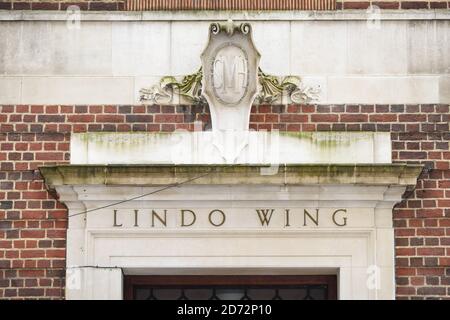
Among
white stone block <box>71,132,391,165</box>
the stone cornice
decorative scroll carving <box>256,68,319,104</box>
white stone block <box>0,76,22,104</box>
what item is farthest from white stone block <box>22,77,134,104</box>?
decorative scroll carving <box>256,68,319,104</box>

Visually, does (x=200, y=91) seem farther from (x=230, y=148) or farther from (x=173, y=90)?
(x=230, y=148)

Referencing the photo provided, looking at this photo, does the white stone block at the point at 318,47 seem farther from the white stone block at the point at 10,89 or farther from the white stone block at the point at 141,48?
the white stone block at the point at 10,89

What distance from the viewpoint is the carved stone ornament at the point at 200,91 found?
11641 millimetres

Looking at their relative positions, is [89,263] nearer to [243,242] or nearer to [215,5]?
[243,242]

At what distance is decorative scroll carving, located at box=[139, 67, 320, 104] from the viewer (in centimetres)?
1165

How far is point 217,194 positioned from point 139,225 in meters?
0.72

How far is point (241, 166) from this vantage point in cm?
1120

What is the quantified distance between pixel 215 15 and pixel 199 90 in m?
0.72

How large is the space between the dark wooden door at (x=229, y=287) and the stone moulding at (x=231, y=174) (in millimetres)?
926

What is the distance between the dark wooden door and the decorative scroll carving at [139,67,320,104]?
157cm

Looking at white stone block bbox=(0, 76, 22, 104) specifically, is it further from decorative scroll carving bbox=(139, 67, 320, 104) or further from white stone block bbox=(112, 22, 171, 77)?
decorative scroll carving bbox=(139, 67, 320, 104)
